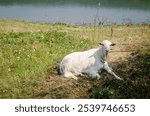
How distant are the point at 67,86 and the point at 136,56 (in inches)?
103

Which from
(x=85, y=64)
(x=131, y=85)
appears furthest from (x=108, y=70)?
(x=131, y=85)

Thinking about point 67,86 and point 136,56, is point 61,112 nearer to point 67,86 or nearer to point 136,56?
point 67,86

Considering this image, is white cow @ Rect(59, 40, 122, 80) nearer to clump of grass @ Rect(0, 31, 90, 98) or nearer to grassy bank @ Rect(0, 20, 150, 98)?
grassy bank @ Rect(0, 20, 150, 98)

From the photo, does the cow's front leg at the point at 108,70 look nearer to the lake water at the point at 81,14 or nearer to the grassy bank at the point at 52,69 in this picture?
the grassy bank at the point at 52,69

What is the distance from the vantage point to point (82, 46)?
13.9 m

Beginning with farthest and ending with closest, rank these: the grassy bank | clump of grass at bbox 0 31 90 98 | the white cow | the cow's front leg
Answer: the white cow
the cow's front leg
clump of grass at bbox 0 31 90 98
the grassy bank

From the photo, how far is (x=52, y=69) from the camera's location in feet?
36.8

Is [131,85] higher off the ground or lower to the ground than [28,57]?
lower

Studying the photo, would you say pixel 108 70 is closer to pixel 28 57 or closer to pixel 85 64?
pixel 85 64

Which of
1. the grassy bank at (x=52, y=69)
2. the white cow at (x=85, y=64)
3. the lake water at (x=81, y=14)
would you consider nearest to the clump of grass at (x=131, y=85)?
the grassy bank at (x=52, y=69)

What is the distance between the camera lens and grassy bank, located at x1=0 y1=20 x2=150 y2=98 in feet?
31.0

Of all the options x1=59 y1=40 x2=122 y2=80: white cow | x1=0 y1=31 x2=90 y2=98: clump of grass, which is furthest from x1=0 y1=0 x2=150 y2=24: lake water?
x1=59 y1=40 x2=122 y2=80: white cow

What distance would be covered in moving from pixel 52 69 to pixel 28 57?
1.24 m

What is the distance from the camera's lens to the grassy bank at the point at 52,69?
9.46m
